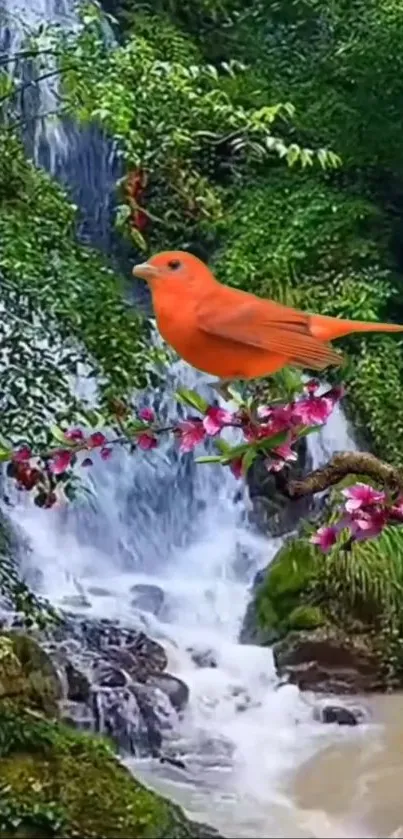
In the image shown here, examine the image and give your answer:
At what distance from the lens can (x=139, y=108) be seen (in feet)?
4.80

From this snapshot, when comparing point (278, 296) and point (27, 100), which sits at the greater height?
point (27, 100)

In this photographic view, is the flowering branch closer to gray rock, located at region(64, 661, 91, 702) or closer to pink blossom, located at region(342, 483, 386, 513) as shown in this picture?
pink blossom, located at region(342, 483, 386, 513)

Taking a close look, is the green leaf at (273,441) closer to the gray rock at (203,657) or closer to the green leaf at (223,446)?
the green leaf at (223,446)

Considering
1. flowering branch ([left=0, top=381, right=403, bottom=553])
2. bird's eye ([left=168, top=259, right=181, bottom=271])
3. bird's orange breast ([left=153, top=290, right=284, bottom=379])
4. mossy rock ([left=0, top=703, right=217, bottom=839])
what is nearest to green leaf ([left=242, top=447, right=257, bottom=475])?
flowering branch ([left=0, top=381, right=403, bottom=553])

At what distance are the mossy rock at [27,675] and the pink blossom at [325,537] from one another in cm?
32

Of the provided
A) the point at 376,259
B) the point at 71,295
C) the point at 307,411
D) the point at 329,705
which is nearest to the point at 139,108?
the point at 71,295

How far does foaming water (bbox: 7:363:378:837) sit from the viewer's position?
120cm

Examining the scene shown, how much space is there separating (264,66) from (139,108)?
172 mm

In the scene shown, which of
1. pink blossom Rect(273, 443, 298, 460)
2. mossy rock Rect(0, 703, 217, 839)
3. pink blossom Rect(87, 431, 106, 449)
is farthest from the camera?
pink blossom Rect(87, 431, 106, 449)

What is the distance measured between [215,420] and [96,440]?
161mm

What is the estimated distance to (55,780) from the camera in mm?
1150

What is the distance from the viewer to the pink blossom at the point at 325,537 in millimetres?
1332

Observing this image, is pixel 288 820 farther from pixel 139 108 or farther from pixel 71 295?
pixel 139 108

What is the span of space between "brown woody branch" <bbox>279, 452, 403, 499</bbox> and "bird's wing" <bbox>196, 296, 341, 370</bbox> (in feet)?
0.36
